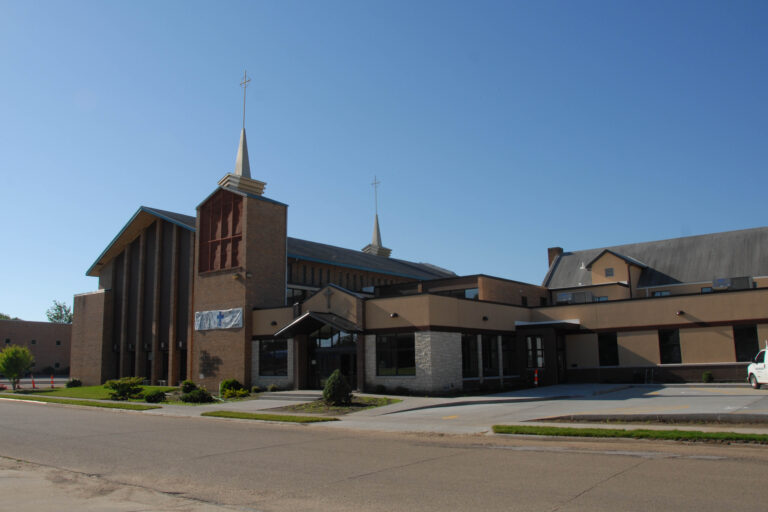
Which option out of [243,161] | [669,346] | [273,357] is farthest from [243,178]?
[669,346]

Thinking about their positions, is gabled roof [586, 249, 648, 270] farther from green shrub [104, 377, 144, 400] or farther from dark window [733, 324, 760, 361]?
green shrub [104, 377, 144, 400]

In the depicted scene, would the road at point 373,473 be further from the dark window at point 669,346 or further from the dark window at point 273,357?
the dark window at point 669,346

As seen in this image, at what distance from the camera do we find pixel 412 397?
26516 millimetres

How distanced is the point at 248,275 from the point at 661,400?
22369 millimetres

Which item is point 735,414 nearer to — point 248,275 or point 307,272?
point 248,275

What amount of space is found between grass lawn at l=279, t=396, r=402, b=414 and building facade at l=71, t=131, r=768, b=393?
311cm

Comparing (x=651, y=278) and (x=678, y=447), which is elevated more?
(x=651, y=278)

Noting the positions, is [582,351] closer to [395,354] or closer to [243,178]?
[395,354]

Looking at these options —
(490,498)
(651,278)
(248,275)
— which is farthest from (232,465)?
(651,278)

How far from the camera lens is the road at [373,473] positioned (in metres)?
8.00

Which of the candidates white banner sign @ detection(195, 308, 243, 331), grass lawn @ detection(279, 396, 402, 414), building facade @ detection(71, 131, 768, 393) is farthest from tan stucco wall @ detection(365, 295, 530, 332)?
white banner sign @ detection(195, 308, 243, 331)

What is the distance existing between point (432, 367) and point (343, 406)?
526 centimetres

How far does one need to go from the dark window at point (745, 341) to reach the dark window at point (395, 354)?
15573mm

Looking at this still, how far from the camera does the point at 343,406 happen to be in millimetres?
23656
